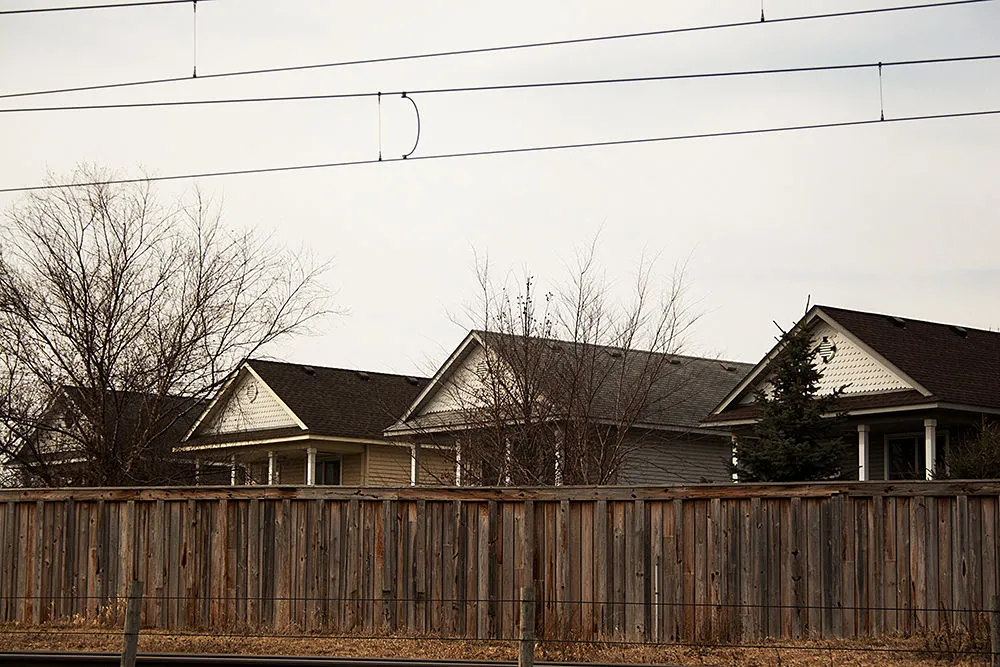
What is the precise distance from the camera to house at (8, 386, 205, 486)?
2614 cm

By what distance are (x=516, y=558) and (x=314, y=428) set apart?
62.7 feet

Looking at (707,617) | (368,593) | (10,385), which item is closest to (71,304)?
(10,385)

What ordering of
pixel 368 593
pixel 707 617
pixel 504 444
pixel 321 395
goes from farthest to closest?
pixel 321 395, pixel 504 444, pixel 368 593, pixel 707 617

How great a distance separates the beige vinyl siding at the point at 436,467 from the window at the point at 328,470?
4639mm

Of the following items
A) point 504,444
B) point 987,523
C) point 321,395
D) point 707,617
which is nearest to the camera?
point 987,523

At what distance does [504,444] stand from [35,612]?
389 inches

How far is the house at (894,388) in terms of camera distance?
25516 mm

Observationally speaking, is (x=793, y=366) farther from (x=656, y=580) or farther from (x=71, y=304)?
(x=71, y=304)

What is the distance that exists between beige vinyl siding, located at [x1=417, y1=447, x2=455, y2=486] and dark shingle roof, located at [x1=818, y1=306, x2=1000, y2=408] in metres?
8.66

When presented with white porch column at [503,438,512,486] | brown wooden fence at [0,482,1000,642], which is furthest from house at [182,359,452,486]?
brown wooden fence at [0,482,1000,642]

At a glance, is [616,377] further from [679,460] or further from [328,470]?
[328,470]

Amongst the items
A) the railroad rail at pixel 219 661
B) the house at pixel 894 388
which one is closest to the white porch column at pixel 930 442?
the house at pixel 894 388

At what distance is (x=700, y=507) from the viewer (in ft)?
51.1

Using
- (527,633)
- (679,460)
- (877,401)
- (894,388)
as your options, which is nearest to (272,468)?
(679,460)
